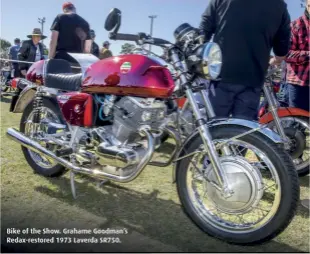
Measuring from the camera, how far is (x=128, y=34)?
226 centimetres

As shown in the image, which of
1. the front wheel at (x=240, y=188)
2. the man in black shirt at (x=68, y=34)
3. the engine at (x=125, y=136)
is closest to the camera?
the front wheel at (x=240, y=188)

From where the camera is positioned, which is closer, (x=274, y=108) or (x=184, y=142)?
(x=184, y=142)

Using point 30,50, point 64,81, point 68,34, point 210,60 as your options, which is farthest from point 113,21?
point 30,50

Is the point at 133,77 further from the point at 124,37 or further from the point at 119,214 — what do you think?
the point at 119,214

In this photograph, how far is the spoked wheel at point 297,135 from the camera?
3293mm

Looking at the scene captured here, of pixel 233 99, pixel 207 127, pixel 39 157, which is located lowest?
pixel 39 157

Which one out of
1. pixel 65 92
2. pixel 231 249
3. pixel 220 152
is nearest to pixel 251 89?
pixel 220 152

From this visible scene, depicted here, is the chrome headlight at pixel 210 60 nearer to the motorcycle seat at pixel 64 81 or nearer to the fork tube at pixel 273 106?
the motorcycle seat at pixel 64 81

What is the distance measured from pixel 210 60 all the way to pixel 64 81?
1221mm

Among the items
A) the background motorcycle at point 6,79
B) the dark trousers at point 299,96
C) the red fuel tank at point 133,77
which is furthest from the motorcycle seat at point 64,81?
the background motorcycle at point 6,79

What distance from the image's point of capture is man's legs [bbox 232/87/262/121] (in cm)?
278

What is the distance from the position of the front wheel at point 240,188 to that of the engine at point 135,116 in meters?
0.34

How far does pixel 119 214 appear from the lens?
8.09 feet

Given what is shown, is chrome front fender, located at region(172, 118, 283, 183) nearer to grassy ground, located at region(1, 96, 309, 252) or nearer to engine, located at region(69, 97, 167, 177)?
engine, located at region(69, 97, 167, 177)
